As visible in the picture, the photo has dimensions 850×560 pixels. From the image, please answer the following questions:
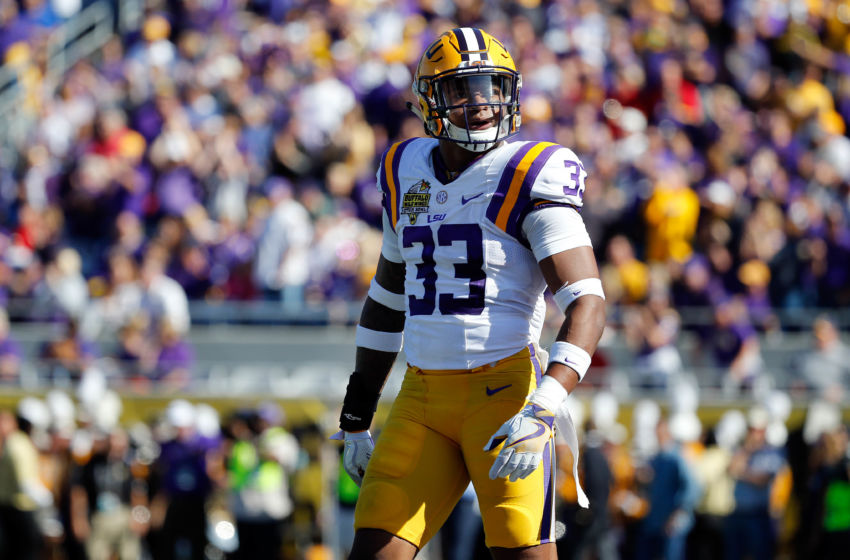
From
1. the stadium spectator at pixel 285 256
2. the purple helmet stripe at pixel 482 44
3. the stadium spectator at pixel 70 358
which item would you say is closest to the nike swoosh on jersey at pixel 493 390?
the purple helmet stripe at pixel 482 44

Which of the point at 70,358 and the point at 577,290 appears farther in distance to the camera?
the point at 70,358

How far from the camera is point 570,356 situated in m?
4.07

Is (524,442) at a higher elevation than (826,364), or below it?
higher

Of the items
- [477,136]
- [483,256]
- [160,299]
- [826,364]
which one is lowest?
[826,364]

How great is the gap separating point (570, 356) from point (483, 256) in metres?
0.46

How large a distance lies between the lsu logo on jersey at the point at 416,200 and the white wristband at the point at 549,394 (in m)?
0.75

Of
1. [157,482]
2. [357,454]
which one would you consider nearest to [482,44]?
[357,454]

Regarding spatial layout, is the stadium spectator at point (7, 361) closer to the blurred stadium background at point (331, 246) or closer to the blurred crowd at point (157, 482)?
the blurred stadium background at point (331, 246)

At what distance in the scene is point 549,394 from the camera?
13.1 ft

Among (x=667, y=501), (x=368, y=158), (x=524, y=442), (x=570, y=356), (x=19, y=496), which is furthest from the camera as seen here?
(x=368, y=158)

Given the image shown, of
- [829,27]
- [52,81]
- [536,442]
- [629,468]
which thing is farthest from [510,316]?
[52,81]

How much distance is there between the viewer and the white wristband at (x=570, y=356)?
4.07 m

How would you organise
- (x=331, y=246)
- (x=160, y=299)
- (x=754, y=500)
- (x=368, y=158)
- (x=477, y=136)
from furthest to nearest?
(x=368, y=158) → (x=331, y=246) → (x=160, y=299) → (x=754, y=500) → (x=477, y=136)

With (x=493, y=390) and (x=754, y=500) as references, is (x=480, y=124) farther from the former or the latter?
(x=754, y=500)
